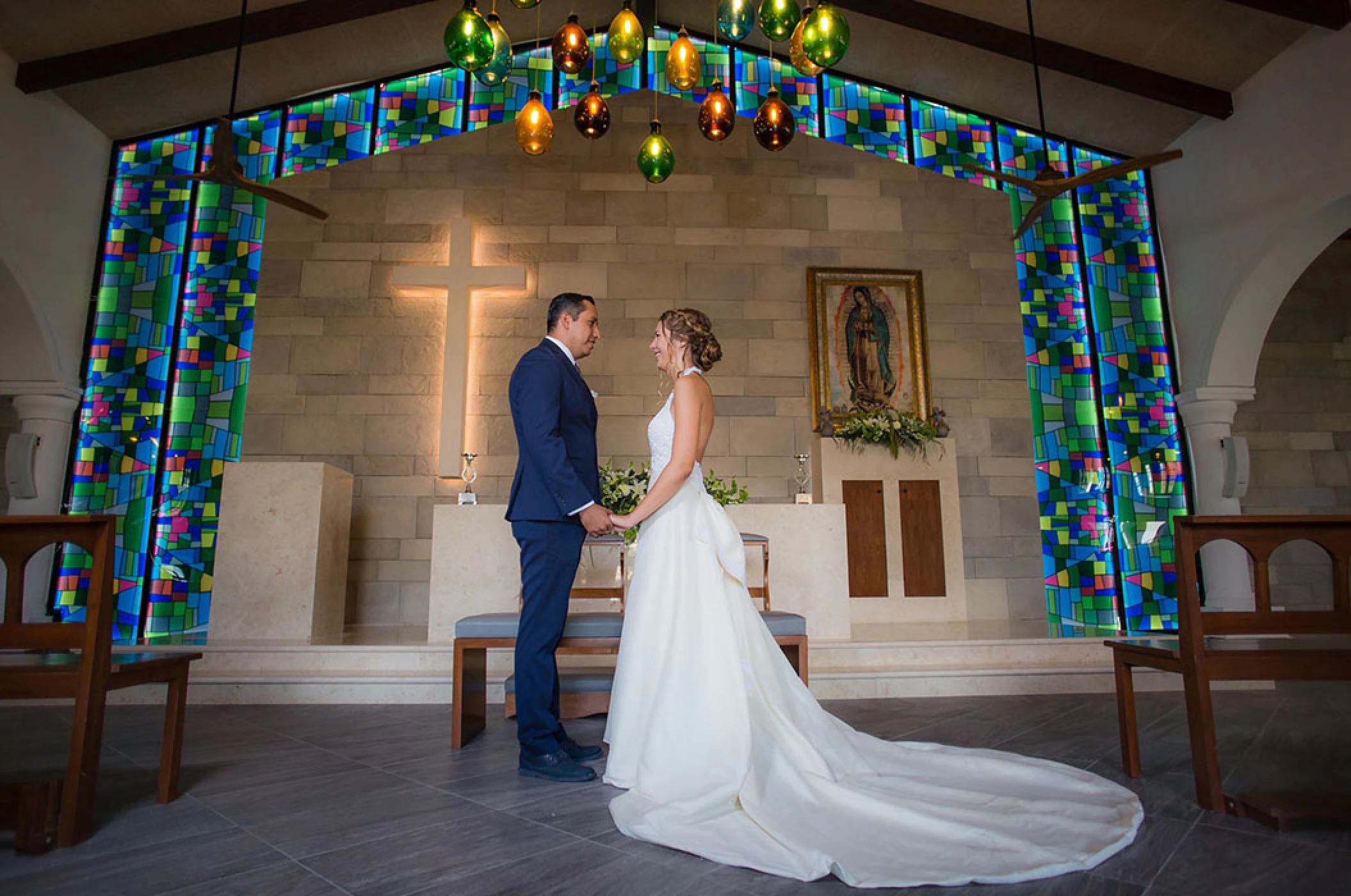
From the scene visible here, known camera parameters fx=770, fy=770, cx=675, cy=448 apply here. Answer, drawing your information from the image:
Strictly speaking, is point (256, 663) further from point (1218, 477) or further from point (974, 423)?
point (1218, 477)

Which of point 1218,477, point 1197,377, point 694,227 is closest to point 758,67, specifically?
point 694,227

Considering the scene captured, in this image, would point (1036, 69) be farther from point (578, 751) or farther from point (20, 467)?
point (20, 467)

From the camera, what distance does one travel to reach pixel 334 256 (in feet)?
22.0

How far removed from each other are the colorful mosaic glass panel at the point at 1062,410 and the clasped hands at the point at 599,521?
5.00 m

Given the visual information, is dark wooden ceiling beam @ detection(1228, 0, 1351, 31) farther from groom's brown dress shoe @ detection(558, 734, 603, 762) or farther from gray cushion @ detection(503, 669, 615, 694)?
groom's brown dress shoe @ detection(558, 734, 603, 762)

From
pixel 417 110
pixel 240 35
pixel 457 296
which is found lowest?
pixel 457 296

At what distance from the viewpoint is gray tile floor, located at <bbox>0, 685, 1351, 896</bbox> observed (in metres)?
1.58

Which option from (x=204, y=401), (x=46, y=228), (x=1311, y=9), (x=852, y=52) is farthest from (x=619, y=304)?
(x=1311, y=9)

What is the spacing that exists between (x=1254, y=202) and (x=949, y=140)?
2.59 m

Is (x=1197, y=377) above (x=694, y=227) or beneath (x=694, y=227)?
beneath

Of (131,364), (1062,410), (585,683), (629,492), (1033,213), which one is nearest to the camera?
(585,683)

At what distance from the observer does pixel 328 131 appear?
7.12 meters

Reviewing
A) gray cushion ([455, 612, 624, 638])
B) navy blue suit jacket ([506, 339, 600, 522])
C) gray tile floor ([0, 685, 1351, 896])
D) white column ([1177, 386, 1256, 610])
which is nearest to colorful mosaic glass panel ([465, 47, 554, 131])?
navy blue suit jacket ([506, 339, 600, 522])

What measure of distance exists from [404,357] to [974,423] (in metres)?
4.95
